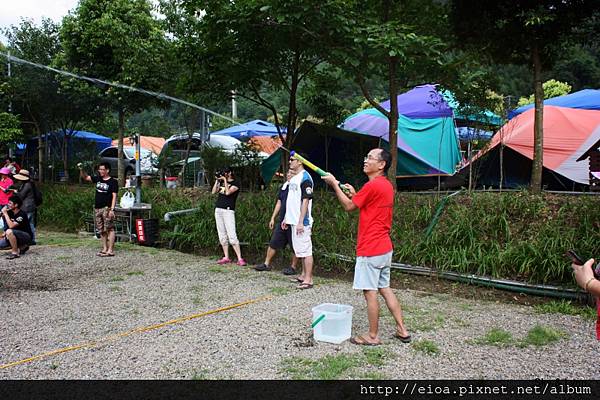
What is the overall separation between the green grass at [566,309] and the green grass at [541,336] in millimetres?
739

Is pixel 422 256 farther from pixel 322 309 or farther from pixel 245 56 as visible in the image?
pixel 245 56

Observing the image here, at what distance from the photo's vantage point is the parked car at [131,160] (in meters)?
14.2

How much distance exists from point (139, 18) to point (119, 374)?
10.7m

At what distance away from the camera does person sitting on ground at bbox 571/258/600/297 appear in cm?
216

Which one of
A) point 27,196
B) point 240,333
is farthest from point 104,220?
point 240,333

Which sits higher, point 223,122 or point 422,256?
point 223,122

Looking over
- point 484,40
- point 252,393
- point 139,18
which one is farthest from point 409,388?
point 139,18

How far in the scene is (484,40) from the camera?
804 cm

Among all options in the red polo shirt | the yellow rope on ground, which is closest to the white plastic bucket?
the red polo shirt

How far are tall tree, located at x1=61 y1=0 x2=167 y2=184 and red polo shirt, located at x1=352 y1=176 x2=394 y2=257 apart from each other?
948 centimetres

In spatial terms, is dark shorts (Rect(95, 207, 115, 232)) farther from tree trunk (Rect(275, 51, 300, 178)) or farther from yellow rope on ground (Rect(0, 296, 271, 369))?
yellow rope on ground (Rect(0, 296, 271, 369))

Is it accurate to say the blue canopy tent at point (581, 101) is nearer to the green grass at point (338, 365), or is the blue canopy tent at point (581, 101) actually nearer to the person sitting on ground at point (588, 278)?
the green grass at point (338, 365)

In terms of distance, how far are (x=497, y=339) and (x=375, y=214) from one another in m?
1.58

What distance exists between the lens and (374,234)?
420cm
